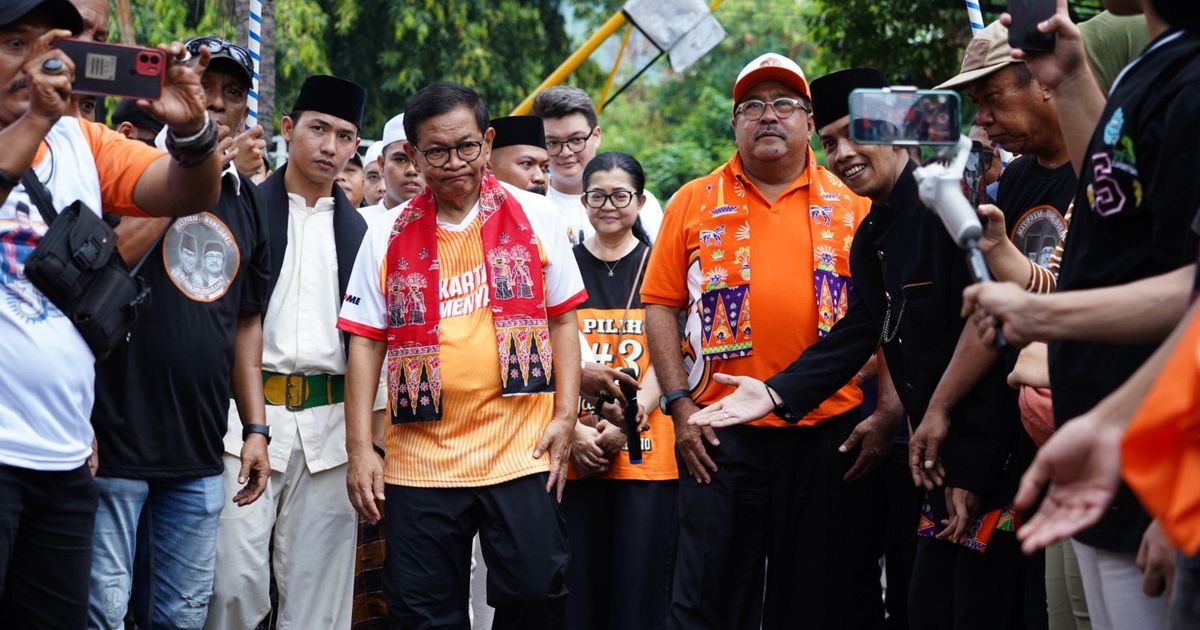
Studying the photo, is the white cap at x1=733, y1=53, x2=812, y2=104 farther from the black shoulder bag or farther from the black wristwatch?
the black shoulder bag

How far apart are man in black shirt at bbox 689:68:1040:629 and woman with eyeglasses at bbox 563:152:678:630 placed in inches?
38.7

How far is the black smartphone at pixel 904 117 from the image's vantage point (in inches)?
129

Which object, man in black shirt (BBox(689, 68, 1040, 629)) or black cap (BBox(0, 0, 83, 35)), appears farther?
man in black shirt (BBox(689, 68, 1040, 629))

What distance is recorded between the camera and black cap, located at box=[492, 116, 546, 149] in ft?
27.2

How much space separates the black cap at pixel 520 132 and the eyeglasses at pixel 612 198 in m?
1.02

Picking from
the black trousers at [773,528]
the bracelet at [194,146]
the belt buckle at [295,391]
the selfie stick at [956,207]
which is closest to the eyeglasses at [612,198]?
the black trousers at [773,528]

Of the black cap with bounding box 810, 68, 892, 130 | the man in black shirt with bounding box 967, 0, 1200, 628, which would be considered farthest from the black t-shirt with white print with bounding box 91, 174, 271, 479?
the man in black shirt with bounding box 967, 0, 1200, 628

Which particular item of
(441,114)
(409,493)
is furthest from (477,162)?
(409,493)

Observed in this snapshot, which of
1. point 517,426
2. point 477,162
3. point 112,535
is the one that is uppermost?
point 477,162

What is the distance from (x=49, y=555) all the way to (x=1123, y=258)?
3.03 metres

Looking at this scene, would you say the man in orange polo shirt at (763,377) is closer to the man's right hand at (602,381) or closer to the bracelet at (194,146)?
the man's right hand at (602,381)

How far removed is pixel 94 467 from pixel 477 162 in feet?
6.14

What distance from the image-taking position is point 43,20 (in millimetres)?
4277

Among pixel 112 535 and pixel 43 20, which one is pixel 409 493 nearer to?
pixel 112 535
